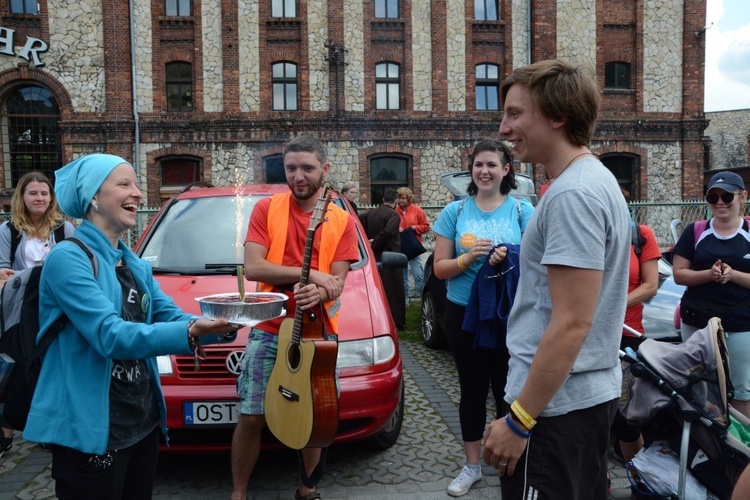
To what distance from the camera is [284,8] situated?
21531 mm

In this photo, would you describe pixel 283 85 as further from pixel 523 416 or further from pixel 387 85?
pixel 523 416

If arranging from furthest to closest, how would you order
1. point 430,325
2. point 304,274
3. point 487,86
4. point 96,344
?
1. point 487,86
2. point 430,325
3. point 304,274
4. point 96,344

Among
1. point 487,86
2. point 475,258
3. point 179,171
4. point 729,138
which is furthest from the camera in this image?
point 729,138

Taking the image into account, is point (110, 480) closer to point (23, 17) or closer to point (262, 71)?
point (262, 71)

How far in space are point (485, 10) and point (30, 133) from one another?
1763 centimetres

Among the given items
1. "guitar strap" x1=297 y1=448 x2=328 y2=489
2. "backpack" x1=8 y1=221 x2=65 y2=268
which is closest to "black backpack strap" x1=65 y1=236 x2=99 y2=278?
"guitar strap" x1=297 y1=448 x2=328 y2=489

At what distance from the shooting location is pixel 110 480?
2205mm

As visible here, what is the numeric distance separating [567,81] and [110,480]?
217cm

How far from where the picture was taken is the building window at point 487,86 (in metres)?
22.5

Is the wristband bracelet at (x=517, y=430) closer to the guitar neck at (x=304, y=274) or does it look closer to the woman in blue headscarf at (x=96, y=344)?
the woman in blue headscarf at (x=96, y=344)

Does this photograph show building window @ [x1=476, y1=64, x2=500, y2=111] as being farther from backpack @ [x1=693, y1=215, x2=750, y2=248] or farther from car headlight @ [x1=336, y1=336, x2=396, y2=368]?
car headlight @ [x1=336, y1=336, x2=396, y2=368]

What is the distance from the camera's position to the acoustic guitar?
10.1 feet

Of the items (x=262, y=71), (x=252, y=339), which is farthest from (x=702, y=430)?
(x=262, y=71)

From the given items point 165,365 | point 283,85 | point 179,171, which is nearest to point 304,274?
point 165,365
